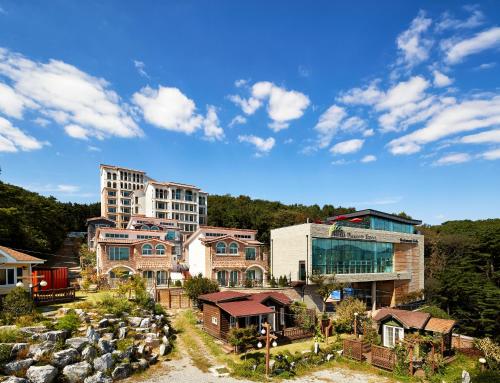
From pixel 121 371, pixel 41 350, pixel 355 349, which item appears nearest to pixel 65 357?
pixel 41 350

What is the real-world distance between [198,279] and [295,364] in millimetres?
13995

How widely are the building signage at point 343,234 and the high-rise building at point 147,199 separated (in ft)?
146

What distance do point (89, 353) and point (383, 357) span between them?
63.5ft

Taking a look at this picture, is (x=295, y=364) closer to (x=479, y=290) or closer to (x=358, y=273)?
(x=358, y=273)

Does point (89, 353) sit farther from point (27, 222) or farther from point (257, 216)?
point (257, 216)

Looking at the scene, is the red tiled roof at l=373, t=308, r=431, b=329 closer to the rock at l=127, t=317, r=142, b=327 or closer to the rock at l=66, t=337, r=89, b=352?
the rock at l=127, t=317, r=142, b=327

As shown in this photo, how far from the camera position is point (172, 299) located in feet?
109

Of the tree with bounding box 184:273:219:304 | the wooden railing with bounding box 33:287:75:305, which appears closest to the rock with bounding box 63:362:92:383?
the wooden railing with bounding box 33:287:75:305

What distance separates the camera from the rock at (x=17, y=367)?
16578 millimetres

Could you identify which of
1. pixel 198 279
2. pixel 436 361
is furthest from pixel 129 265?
pixel 436 361

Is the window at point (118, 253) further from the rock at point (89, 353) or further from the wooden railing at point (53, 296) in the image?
the rock at point (89, 353)

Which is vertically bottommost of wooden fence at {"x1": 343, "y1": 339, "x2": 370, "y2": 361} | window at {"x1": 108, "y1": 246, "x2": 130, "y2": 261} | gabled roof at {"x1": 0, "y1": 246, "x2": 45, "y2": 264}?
wooden fence at {"x1": 343, "y1": 339, "x2": 370, "y2": 361}

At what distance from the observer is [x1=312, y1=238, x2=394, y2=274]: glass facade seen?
3584 cm

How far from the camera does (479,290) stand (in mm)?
34375
